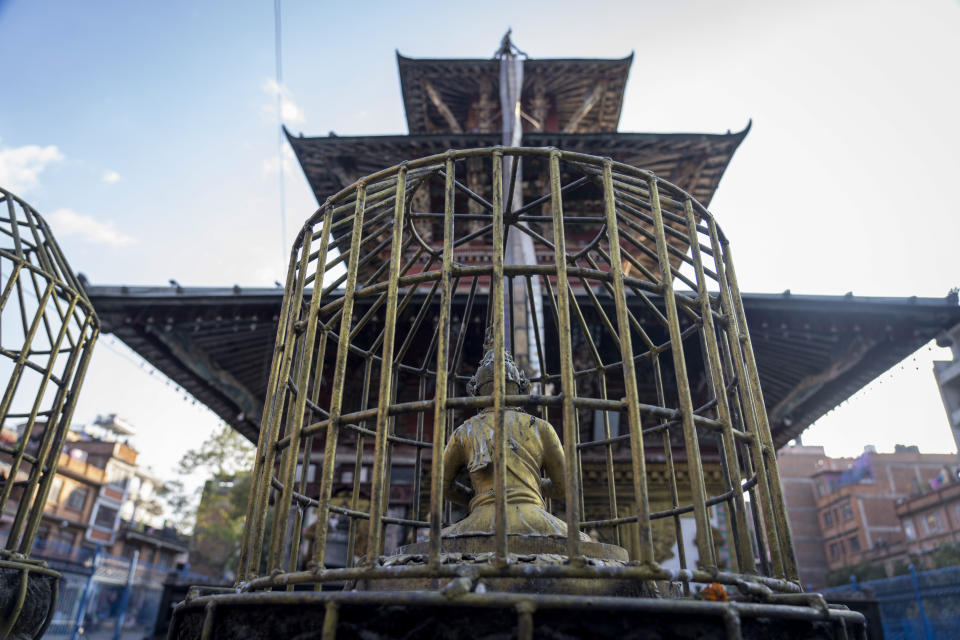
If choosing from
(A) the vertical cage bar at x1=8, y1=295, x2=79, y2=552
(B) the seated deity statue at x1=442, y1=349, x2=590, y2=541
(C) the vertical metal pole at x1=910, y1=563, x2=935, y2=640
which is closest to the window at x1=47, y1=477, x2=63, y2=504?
(A) the vertical cage bar at x1=8, y1=295, x2=79, y2=552

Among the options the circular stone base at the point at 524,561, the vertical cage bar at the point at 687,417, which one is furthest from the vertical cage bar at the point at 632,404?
the circular stone base at the point at 524,561

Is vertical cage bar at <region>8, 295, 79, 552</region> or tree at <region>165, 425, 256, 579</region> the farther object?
tree at <region>165, 425, 256, 579</region>

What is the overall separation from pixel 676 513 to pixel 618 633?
165 cm

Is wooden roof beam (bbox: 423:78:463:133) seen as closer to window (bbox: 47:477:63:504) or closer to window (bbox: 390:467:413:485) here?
window (bbox: 390:467:413:485)

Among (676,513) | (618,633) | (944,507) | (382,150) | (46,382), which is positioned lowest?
(618,633)

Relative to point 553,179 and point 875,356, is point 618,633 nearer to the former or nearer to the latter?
point 553,179

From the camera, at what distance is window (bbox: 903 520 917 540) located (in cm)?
3475

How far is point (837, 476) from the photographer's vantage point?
44.4 meters

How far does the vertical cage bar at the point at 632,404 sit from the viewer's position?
6.42 ft

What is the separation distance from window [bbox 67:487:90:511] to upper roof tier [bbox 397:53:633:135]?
33797mm

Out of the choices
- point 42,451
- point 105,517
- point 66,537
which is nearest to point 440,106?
point 42,451

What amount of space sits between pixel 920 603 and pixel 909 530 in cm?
3232

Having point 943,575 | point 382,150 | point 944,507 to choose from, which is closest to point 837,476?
point 944,507

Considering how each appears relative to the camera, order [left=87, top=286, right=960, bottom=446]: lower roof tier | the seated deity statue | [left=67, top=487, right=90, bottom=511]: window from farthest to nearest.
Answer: [left=67, top=487, right=90, bottom=511]: window, [left=87, top=286, right=960, bottom=446]: lower roof tier, the seated deity statue
